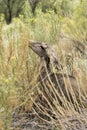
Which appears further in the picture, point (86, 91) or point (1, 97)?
point (86, 91)

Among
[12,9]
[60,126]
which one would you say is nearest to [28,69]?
[60,126]

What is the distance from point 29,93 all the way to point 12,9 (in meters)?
13.8

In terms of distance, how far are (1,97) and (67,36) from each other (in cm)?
622

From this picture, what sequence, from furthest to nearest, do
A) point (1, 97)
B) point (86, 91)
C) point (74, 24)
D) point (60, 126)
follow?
1. point (74, 24)
2. point (86, 91)
3. point (60, 126)
4. point (1, 97)

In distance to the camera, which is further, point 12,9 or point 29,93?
point 12,9

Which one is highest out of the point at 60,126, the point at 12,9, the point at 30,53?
the point at 12,9

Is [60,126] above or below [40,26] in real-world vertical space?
below

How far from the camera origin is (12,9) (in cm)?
1766

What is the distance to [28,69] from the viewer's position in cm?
488

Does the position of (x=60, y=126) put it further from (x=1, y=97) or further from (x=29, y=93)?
(x=1, y=97)

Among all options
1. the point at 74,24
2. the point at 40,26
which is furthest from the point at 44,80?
the point at 74,24

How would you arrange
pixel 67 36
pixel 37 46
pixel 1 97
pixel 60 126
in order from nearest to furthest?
pixel 1 97 < pixel 60 126 < pixel 37 46 < pixel 67 36

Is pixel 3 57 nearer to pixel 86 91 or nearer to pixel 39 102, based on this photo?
pixel 39 102

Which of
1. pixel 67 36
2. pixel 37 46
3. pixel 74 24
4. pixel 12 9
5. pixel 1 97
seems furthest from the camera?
pixel 12 9
